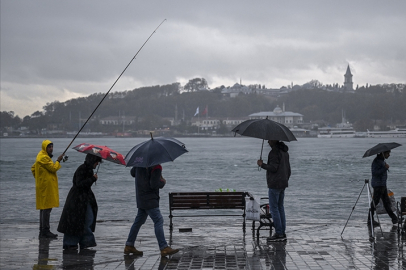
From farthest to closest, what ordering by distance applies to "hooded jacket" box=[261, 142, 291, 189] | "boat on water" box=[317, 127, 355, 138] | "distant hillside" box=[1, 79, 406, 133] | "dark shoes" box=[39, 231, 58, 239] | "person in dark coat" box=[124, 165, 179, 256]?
"distant hillside" box=[1, 79, 406, 133]
"boat on water" box=[317, 127, 355, 138]
"dark shoes" box=[39, 231, 58, 239]
"hooded jacket" box=[261, 142, 291, 189]
"person in dark coat" box=[124, 165, 179, 256]

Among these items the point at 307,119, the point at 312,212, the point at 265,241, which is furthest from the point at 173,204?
the point at 307,119

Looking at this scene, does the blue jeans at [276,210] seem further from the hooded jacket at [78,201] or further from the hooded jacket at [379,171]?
the hooded jacket at [78,201]

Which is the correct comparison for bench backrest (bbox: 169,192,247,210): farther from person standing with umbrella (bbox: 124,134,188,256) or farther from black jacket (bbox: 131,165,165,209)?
black jacket (bbox: 131,165,165,209)

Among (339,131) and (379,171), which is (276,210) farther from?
(339,131)

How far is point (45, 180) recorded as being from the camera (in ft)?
26.7

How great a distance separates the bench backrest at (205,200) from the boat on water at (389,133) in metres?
152

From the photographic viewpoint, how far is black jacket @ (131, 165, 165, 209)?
6.85 m

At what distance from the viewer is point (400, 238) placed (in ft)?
26.1

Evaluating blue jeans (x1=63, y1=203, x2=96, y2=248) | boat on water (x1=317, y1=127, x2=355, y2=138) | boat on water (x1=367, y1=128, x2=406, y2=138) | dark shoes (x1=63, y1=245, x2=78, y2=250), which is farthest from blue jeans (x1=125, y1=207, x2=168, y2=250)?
boat on water (x1=317, y1=127, x2=355, y2=138)

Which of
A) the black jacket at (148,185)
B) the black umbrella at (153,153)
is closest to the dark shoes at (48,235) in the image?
the black jacket at (148,185)

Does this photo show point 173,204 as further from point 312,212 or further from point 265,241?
point 312,212

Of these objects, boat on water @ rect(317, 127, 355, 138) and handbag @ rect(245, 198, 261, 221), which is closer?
handbag @ rect(245, 198, 261, 221)

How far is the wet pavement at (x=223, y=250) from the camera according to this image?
6.36 metres

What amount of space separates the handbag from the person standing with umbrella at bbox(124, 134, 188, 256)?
5.33ft
